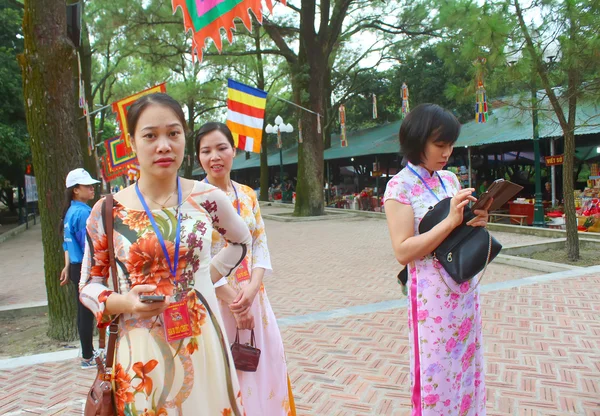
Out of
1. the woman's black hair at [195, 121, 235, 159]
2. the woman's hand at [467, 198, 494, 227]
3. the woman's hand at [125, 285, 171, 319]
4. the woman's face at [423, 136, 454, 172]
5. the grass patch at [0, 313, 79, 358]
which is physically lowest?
the grass patch at [0, 313, 79, 358]

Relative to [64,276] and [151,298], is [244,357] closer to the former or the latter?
[151,298]

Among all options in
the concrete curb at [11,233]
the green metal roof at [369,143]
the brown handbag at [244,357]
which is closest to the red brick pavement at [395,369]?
the brown handbag at [244,357]

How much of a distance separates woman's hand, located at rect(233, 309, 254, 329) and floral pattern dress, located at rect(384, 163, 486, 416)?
2.36 feet

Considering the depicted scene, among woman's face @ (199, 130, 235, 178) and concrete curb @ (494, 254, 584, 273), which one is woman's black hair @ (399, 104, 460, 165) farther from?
concrete curb @ (494, 254, 584, 273)

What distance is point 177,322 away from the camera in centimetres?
156

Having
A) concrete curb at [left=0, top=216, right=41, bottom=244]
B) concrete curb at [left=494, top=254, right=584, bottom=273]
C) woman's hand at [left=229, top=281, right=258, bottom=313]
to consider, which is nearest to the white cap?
woman's hand at [left=229, top=281, right=258, bottom=313]

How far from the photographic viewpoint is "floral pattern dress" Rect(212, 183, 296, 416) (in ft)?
7.70

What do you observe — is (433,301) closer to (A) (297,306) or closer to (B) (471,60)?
(A) (297,306)

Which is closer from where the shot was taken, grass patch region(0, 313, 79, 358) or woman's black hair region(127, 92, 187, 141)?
woman's black hair region(127, 92, 187, 141)

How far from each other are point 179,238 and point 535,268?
7120mm

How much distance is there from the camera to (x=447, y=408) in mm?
2070

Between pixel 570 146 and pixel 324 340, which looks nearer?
pixel 324 340

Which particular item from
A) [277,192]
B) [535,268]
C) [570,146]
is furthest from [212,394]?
[277,192]

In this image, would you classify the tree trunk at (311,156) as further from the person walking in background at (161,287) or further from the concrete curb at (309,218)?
the person walking in background at (161,287)
